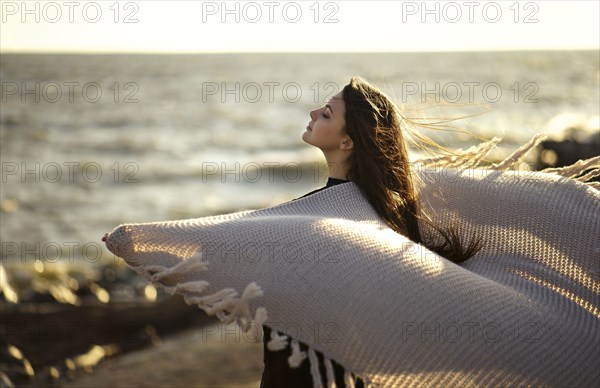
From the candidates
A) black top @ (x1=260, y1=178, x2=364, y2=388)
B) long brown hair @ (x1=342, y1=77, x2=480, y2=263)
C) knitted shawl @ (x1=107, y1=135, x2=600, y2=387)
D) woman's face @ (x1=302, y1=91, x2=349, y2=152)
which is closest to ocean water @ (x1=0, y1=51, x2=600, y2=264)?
long brown hair @ (x1=342, y1=77, x2=480, y2=263)

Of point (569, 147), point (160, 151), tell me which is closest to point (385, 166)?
point (569, 147)

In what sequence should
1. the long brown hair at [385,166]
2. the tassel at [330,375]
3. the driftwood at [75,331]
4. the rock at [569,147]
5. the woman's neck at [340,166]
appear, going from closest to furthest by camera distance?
1. the tassel at [330,375]
2. the long brown hair at [385,166]
3. the woman's neck at [340,166]
4. the driftwood at [75,331]
5. the rock at [569,147]

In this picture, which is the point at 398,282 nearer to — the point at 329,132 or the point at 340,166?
the point at 340,166

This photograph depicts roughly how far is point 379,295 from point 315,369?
0.32 meters

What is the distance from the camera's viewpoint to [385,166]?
305 centimetres

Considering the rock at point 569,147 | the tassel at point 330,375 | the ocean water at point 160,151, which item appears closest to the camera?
the tassel at point 330,375

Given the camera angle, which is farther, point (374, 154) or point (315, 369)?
point (374, 154)

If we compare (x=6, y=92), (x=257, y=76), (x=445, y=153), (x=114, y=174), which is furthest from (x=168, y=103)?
(x=445, y=153)

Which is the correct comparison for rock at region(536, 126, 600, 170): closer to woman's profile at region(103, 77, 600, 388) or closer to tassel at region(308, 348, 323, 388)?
woman's profile at region(103, 77, 600, 388)

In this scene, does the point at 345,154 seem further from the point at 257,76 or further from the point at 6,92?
the point at 257,76

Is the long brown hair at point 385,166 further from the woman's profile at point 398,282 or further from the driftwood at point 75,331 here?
the driftwood at point 75,331

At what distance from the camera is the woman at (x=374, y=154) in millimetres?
2930

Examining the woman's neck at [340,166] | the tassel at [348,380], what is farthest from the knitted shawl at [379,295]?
the woman's neck at [340,166]

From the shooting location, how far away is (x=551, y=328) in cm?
246
